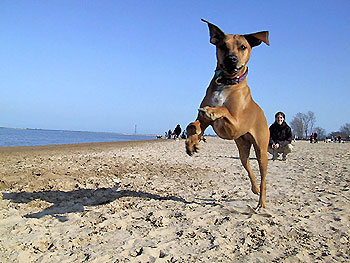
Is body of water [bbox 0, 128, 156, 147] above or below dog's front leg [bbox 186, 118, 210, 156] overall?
below

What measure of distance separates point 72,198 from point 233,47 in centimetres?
377

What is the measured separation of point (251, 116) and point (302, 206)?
1.98 metres

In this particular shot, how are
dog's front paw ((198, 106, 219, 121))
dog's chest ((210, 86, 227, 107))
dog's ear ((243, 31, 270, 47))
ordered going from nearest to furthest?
dog's front paw ((198, 106, 219, 121)) < dog's chest ((210, 86, 227, 107)) < dog's ear ((243, 31, 270, 47))

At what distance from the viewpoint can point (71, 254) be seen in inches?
104

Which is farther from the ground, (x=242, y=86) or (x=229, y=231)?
(x=242, y=86)

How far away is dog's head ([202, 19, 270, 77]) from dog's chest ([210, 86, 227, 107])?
23 cm

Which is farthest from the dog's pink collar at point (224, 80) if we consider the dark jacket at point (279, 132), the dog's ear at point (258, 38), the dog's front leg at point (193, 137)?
the dark jacket at point (279, 132)

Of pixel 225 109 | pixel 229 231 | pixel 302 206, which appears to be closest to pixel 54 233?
pixel 229 231

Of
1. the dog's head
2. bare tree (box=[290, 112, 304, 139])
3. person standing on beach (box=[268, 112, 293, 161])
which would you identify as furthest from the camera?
bare tree (box=[290, 112, 304, 139])

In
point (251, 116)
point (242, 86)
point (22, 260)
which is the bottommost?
point (22, 260)

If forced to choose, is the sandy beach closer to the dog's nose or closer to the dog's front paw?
the dog's front paw

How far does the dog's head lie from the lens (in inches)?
129

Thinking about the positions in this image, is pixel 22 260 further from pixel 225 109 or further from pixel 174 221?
pixel 225 109

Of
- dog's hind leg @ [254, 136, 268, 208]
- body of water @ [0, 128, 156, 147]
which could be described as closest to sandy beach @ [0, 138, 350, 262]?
dog's hind leg @ [254, 136, 268, 208]
